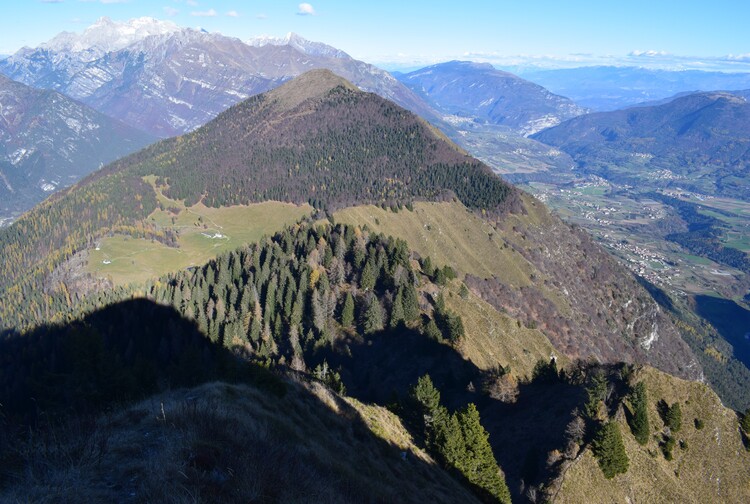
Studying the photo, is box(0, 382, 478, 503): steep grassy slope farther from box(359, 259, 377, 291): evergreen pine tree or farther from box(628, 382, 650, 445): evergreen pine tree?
box(359, 259, 377, 291): evergreen pine tree

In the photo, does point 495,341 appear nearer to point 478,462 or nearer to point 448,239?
point 478,462

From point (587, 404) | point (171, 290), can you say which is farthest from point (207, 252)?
point (587, 404)

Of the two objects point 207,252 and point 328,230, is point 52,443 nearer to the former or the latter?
point 328,230

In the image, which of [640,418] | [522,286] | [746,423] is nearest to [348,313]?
[640,418]

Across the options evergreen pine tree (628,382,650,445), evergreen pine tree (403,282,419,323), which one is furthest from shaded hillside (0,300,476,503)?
evergreen pine tree (403,282,419,323)

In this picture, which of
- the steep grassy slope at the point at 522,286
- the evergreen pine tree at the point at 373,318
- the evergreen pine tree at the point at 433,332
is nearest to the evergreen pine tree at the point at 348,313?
the evergreen pine tree at the point at 373,318

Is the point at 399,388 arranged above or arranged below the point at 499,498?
below

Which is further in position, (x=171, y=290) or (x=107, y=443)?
(x=171, y=290)
